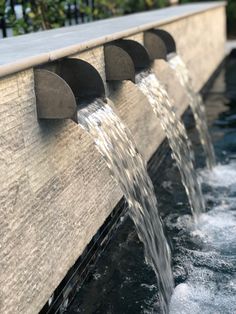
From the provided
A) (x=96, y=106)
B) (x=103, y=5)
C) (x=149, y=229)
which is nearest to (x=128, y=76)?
(x=96, y=106)

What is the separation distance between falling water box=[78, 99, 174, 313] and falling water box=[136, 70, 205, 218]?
0.80m

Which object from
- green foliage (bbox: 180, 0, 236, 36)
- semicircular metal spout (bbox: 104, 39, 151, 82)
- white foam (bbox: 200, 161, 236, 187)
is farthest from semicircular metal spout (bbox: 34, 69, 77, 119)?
green foliage (bbox: 180, 0, 236, 36)

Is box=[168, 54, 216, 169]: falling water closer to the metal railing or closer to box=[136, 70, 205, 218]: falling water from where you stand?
box=[136, 70, 205, 218]: falling water

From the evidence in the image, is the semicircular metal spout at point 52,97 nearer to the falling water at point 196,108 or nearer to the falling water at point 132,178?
the falling water at point 132,178

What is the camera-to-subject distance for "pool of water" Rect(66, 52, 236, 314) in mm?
3471

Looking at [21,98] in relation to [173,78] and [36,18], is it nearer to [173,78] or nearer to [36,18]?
[36,18]

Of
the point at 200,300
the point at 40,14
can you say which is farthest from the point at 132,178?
the point at 40,14

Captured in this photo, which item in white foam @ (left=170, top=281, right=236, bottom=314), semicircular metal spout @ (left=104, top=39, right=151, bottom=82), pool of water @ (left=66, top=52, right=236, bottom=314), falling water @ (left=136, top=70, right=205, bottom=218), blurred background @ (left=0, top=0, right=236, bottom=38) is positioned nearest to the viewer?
white foam @ (left=170, top=281, right=236, bottom=314)

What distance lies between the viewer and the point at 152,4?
12.2m

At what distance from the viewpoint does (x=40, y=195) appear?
3139mm

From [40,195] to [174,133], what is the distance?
2315 mm

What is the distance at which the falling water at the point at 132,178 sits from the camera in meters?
3.51

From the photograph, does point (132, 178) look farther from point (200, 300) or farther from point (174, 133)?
point (174, 133)

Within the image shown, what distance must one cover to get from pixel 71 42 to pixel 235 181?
2679 mm
